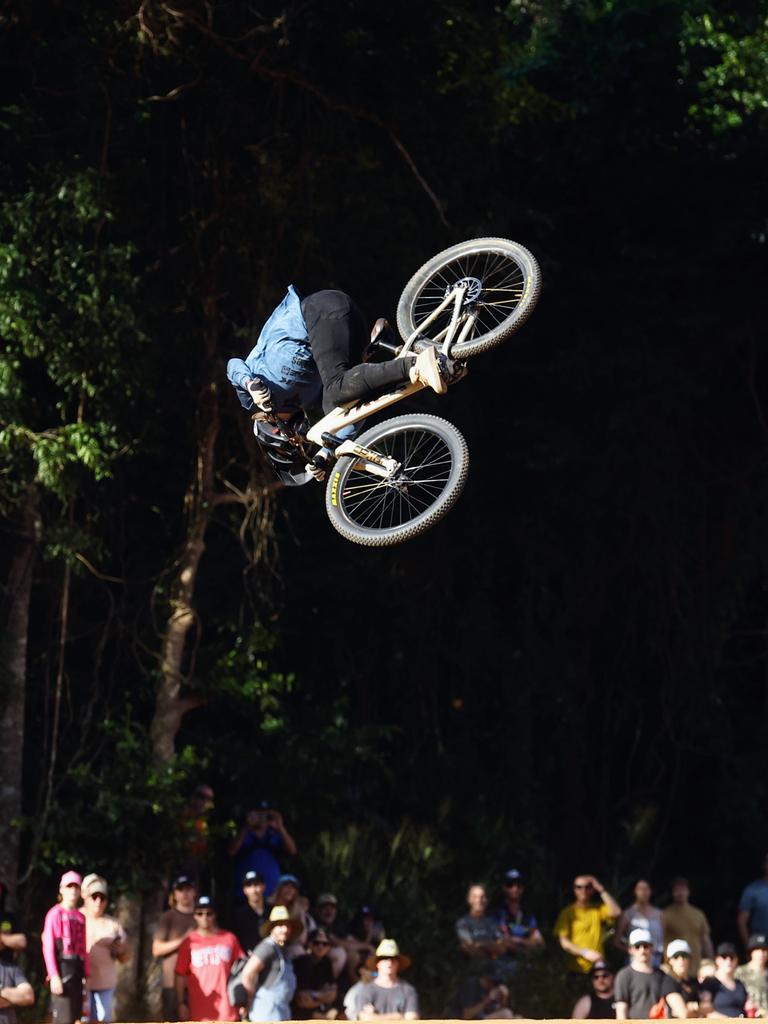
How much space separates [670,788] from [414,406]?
6.51 m

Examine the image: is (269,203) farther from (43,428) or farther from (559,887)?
(559,887)

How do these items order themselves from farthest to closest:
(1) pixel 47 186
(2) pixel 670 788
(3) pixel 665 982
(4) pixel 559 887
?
1. (2) pixel 670 788
2. (4) pixel 559 887
3. (1) pixel 47 186
4. (3) pixel 665 982

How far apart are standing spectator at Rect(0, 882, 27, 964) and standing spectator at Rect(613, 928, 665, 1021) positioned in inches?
160

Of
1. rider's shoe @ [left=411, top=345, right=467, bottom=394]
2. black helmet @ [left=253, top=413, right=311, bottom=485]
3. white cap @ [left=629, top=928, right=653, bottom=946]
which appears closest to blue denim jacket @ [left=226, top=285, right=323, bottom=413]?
black helmet @ [left=253, top=413, right=311, bottom=485]

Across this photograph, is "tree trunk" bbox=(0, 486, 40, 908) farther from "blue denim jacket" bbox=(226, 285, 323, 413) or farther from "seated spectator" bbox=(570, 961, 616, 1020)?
"blue denim jacket" bbox=(226, 285, 323, 413)

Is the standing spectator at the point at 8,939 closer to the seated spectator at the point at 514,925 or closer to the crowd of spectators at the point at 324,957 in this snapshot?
the crowd of spectators at the point at 324,957

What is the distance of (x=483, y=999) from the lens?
1319 cm

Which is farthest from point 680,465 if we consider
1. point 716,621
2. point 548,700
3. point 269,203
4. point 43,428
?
point 43,428

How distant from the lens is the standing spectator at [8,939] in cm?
1165

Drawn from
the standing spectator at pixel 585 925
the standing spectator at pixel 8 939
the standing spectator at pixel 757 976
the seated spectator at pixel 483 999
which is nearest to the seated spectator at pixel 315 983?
the seated spectator at pixel 483 999

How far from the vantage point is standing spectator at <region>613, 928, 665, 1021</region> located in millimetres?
12305

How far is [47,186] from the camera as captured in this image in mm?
14742

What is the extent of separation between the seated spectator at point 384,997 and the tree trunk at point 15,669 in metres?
4.16

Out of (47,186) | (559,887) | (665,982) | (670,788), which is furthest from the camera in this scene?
(670,788)
